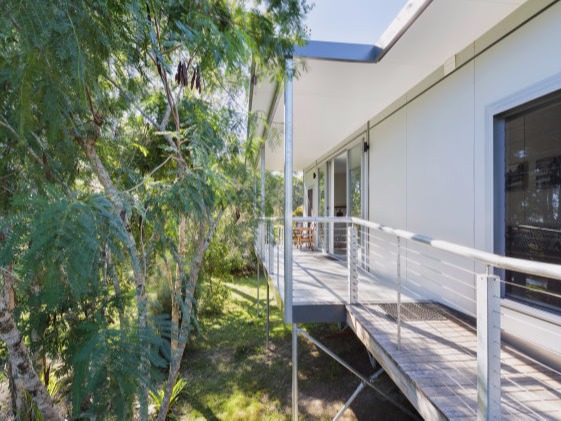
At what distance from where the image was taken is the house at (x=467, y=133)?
8.43ft

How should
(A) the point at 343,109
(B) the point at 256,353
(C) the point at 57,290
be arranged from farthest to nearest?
(B) the point at 256,353
(A) the point at 343,109
(C) the point at 57,290

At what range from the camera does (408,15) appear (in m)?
2.78

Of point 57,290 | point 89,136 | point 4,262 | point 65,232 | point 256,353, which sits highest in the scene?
point 89,136

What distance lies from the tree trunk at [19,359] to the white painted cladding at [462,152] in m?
2.68

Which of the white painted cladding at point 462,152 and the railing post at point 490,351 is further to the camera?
the white painted cladding at point 462,152

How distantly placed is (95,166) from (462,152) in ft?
12.1

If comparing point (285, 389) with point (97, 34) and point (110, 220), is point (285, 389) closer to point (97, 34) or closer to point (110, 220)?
point (110, 220)

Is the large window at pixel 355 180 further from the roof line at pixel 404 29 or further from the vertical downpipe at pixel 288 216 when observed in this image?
the vertical downpipe at pixel 288 216

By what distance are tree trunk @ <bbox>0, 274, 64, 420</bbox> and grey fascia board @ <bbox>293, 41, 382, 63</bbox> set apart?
3.16 metres

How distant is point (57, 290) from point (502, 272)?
3.50m

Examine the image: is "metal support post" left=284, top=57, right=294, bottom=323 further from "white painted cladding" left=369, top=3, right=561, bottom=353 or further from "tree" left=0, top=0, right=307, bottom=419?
"white painted cladding" left=369, top=3, right=561, bottom=353

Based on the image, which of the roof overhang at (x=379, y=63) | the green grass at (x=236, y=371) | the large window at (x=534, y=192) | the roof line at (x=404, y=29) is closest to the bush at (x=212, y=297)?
the green grass at (x=236, y=371)

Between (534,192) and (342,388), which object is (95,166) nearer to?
(534,192)

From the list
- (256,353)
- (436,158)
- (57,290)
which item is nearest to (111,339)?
(57,290)
